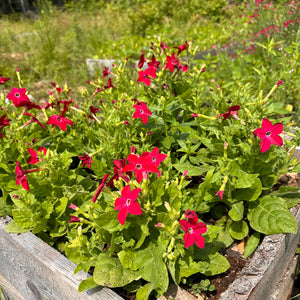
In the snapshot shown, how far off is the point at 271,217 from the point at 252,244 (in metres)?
0.18

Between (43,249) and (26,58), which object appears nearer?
(43,249)

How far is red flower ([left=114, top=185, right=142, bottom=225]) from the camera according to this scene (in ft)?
4.16

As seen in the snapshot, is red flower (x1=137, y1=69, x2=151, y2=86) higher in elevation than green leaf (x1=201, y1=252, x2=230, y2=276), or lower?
higher

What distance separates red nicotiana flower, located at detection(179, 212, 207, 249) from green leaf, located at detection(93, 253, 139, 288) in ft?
1.30

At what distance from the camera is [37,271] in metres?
1.75

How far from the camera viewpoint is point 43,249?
5.63 ft

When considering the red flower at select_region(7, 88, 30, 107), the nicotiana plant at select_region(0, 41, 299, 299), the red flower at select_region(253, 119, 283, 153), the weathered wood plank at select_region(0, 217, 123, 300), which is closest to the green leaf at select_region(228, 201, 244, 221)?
the nicotiana plant at select_region(0, 41, 299, 299)

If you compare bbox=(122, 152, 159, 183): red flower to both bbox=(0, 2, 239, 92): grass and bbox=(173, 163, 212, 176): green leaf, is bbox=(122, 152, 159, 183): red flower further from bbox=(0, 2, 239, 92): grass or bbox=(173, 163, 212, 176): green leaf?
bbox=(0, 2, 239, 92): grass

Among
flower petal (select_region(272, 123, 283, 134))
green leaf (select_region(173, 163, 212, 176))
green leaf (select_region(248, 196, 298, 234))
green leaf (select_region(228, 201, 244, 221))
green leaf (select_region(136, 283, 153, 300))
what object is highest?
flower petal (select_region(272, 123, 283, 134))

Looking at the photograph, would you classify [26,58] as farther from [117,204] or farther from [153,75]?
[117,204]

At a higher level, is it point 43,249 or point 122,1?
point 122,1

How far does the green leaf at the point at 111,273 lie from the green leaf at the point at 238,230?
62 cm

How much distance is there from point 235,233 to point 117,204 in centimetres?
84

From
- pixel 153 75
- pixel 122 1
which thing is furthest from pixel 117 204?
pixel 122 1
